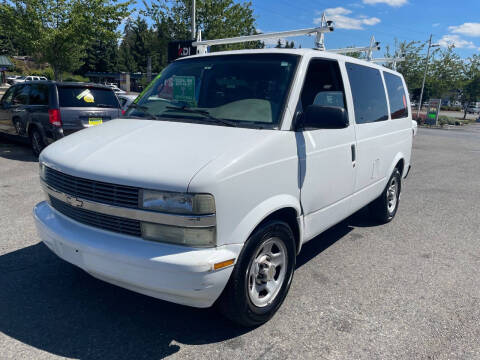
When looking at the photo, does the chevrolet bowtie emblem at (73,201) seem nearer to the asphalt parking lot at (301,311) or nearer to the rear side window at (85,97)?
the asphalt parking lot at (301,311)

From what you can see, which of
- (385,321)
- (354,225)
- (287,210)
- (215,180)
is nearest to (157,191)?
(215,180)

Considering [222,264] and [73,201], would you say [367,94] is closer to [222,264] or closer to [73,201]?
[222,264]

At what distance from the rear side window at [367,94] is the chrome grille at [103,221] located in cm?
261

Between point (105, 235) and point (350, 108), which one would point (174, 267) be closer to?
point (105, 235)

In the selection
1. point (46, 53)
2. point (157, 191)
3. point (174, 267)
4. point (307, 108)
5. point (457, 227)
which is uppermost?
point (46, 53)

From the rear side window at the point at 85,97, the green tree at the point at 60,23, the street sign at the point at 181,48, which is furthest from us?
the green tree at the point at 60,23

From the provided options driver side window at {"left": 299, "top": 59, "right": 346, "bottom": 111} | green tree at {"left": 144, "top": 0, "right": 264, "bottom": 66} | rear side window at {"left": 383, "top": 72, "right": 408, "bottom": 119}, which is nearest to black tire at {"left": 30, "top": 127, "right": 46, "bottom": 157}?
driver side window at {"left": 299, "top": 59, "right": 346, "bottom": 111}

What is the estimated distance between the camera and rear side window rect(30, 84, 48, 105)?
838 cm

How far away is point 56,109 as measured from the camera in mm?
7945

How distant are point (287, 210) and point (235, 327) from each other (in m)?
0.98

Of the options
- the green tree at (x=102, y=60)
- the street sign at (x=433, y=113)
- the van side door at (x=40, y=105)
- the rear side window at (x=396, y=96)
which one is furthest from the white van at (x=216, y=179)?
the green tree at (x=102, y=60)

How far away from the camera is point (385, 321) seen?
305 cm

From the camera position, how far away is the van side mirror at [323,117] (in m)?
2.92

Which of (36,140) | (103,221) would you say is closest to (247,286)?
(103,221)
